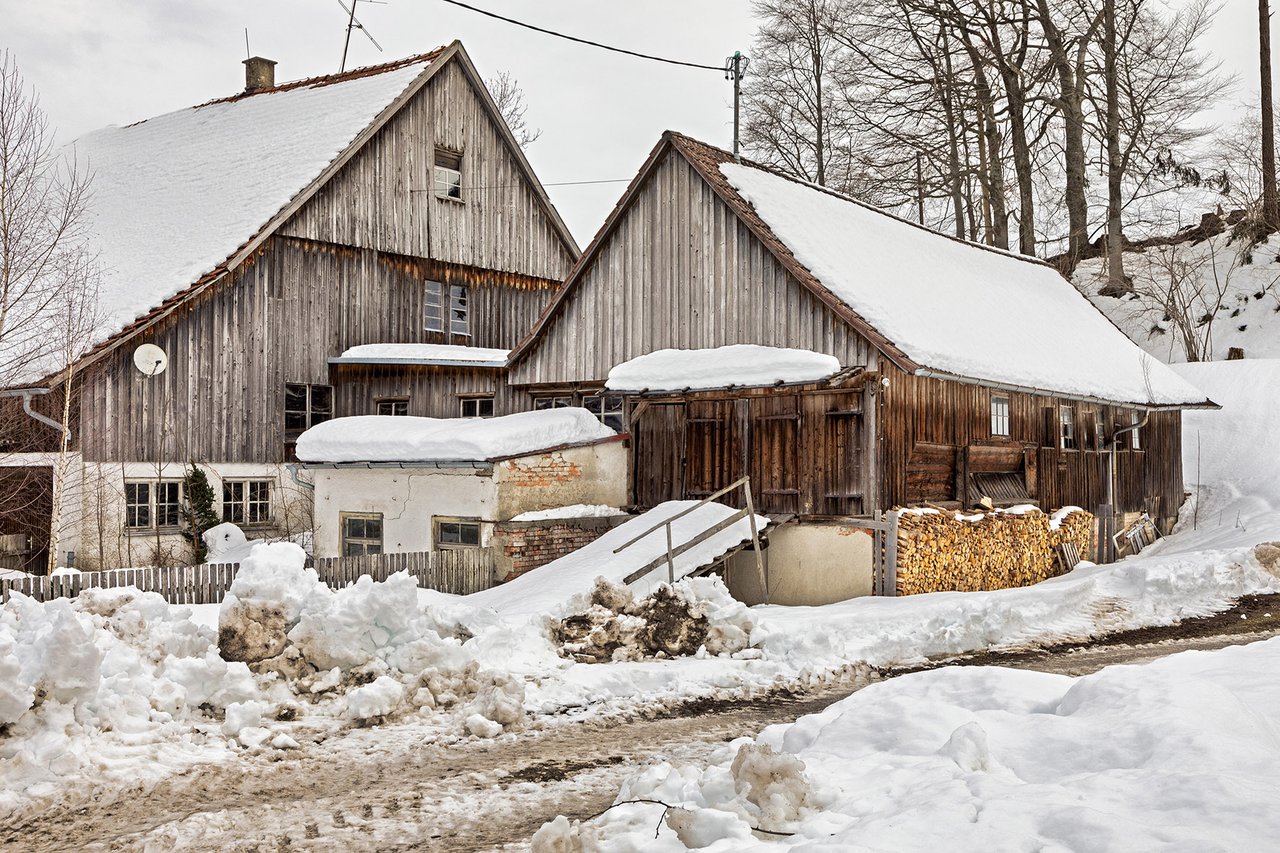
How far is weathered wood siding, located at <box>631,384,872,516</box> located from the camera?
15969mm

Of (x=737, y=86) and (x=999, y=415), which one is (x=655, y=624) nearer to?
(x=999, y=415)

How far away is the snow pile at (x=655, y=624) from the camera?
1155cm

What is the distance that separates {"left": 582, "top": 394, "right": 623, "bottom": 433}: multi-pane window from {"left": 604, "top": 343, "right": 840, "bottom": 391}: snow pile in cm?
136

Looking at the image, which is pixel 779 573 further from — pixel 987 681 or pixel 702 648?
pixel 987 681

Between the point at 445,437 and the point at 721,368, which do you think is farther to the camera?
the point at 721,368

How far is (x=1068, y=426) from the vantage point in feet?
69.1

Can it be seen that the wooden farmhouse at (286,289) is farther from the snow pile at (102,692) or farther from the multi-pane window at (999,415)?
the snow pile at (102,692)

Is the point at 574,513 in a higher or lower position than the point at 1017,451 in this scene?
lower

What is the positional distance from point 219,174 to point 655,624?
1976cm

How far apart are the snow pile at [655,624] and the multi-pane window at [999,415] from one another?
8.16 metres

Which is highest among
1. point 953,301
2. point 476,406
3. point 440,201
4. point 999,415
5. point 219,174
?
point 219,174

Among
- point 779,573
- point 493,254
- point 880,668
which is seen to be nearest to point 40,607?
point 880,668

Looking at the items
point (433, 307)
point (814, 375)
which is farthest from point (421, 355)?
point (814, 375)

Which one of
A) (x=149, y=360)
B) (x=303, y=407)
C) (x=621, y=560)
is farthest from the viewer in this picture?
(x=303, y=407)
